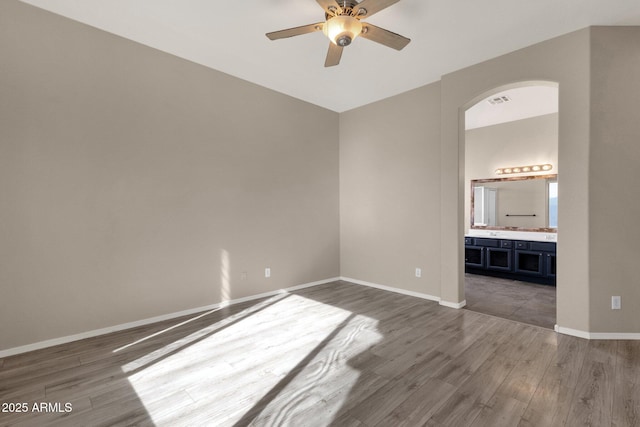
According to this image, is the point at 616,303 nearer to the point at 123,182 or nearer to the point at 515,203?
the point at 515,203

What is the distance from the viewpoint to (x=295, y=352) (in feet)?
8.53

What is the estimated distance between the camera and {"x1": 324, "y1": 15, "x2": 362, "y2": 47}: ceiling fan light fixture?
229cm

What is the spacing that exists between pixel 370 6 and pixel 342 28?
25 centimetres

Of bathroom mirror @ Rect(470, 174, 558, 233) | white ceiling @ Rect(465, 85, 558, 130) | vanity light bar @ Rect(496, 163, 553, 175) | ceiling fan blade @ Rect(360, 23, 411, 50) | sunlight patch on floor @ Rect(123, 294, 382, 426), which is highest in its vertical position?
white ceiling @ Rect(465, 85, 558, 130)

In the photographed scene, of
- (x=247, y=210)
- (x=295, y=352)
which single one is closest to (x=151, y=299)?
(x=247, y=210)

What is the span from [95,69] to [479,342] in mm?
4615

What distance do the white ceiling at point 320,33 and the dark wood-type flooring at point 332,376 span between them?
9.97ft

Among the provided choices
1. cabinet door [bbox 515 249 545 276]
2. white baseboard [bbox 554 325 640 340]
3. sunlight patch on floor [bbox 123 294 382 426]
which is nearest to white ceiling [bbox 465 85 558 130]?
cabinet door [bbox 515 249 545 276]

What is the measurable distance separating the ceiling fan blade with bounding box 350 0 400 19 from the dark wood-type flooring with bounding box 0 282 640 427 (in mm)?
2764

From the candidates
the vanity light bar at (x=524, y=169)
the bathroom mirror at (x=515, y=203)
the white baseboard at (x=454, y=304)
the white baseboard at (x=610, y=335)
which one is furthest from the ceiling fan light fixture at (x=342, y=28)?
the vanity light bar at (x=524, y=169)

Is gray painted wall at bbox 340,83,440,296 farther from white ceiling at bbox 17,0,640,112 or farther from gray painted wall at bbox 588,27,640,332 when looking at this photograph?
gray painted wall at bbox 588,27,640,332

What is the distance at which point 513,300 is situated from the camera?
4090mm

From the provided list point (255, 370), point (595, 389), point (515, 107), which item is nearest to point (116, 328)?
point (255, 370)

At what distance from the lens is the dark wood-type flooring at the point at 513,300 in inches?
137
